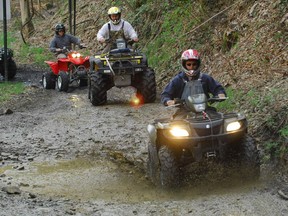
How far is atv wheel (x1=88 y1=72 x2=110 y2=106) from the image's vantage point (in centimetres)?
1395

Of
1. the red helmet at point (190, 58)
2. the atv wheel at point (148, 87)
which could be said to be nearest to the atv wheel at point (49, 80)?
the atv wheel at point (148, 87)

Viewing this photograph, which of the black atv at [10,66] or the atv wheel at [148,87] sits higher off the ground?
the atv wheel at [148,87]

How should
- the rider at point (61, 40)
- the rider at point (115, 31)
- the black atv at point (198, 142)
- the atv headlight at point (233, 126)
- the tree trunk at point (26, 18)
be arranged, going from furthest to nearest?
the tree trunk at point (26, 18)
the rider at point (61, 40)
the rider at point (115, 31)
the atv headlight at point (233, 126)
the black atv at point (198, 142)

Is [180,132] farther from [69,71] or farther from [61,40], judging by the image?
[61,40]

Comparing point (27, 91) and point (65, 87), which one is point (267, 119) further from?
point (27, 91)

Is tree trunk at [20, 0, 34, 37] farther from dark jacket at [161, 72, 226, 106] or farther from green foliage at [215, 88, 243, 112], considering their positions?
dark jacket at [161, 72, 226, 106]

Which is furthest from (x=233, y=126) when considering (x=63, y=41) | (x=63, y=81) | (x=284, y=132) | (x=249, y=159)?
(x=63, y=41)

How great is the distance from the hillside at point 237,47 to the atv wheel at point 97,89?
2.31m

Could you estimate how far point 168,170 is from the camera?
7238mm

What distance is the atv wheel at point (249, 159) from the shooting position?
733cm

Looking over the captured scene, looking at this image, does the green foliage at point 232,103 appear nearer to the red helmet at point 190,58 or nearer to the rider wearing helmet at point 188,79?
the rider wearing helmet at point 188,79

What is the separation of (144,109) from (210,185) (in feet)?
19.3

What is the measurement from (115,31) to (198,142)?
8701 mm

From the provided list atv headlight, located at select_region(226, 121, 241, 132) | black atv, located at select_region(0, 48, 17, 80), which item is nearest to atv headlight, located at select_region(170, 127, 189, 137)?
atv headlight, located at select_region(226, 121, 241, 132)
